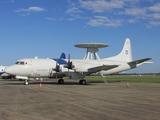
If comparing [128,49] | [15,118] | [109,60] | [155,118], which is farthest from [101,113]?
[128,49]

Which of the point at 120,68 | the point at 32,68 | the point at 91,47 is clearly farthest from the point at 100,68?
the point at 91,47

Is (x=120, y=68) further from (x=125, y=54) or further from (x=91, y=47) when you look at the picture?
(x=91, y=47)

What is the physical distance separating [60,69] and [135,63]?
14165mm

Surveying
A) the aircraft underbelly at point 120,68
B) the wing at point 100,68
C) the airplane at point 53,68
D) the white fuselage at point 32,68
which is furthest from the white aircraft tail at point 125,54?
the white fuselage at point 32,68

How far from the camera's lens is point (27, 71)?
3209cm

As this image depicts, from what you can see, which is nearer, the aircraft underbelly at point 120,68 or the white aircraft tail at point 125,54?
the aircraft underbelly at point 120,68

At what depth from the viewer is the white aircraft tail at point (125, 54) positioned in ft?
135

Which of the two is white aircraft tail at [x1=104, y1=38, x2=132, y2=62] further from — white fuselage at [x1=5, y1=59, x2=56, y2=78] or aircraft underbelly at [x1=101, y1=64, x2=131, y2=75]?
white fuselage at [x1=5, y1=59, x2=56, y2=78]

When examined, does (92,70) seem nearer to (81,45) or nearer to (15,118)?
(15,118)

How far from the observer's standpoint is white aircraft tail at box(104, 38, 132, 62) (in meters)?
41.3

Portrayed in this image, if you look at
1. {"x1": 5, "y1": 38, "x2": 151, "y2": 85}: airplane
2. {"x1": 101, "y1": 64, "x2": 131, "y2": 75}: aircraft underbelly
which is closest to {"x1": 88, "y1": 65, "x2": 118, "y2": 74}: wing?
{"x1": 5, "y1": 38, "x2": 151, "y2": 85}: airplane

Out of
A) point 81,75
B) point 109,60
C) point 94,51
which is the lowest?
point 81,75

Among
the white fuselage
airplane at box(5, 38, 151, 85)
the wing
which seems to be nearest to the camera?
the white fuselage

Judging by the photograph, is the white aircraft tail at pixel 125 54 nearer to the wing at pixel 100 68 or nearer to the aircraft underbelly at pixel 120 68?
the aircraft underbelly at pixel 120 68
